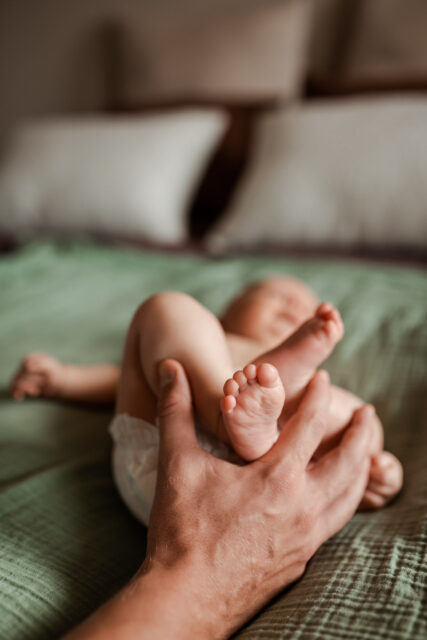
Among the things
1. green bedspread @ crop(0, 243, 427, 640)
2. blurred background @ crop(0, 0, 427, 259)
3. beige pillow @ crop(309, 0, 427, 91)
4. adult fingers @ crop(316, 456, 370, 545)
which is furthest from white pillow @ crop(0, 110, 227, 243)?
adult fingers @ crop(316, 456, 370, 545)

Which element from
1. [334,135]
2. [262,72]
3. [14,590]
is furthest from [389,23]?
[14,590]

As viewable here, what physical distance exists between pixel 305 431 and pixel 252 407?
0.20 ft

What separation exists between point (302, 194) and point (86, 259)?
2.20ft

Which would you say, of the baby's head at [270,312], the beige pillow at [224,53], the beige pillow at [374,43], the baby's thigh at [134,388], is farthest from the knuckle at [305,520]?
the beige pillow at [224,53]

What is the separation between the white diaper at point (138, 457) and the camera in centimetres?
56

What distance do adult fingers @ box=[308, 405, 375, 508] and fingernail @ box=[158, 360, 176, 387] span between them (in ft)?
0.56

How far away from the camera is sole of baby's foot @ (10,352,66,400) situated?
831mm

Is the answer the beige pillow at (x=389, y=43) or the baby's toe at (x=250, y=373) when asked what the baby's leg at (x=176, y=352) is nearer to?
the baby's toe at (x=250, y=373)

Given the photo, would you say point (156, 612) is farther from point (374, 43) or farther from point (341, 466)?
point (374, 43)

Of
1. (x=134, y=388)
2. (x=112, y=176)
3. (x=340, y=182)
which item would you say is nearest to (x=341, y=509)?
(x=134, y=388)

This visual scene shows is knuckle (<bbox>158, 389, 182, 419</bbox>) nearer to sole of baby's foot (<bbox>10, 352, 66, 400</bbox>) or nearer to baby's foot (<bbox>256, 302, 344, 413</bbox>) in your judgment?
baby's foot (<bbox>256, 302, 344, 413</bbox>)

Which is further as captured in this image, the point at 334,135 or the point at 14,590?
the point at 334,135

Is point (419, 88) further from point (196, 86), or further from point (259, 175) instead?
point (196, 86)

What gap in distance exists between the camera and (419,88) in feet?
5.49
